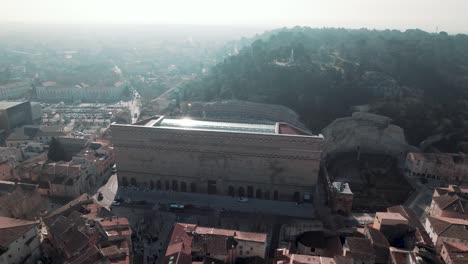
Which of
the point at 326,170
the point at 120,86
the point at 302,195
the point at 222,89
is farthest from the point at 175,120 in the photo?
the point at 120,86

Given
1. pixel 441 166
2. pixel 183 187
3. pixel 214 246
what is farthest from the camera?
pixel 441 166

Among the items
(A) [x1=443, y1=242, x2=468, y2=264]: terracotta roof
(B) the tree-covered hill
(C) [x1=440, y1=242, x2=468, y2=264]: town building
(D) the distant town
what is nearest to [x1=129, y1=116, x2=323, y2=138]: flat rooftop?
(D) the distant town

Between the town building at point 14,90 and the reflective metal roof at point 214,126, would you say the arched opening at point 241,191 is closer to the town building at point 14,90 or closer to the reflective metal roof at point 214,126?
the reflective metal roof at point 214,126

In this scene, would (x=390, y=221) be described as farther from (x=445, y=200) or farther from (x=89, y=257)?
(x=89, y=257)

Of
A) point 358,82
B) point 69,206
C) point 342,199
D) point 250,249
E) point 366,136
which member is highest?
point 358,82

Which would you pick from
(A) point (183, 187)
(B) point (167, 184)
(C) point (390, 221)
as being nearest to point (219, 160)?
(A) point (183, 187)

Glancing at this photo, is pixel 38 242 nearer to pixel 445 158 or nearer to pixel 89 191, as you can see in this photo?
pixel 89 191
